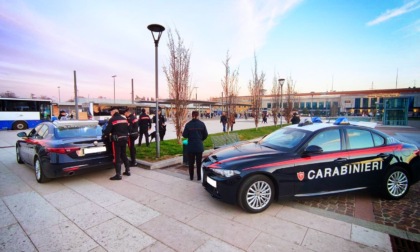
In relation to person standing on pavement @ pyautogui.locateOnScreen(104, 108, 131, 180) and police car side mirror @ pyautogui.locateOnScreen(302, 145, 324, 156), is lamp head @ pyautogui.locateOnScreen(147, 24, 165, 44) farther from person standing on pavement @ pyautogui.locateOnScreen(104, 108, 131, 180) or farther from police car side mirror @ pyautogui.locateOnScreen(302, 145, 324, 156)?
police car side mirror @ pyautogui.locateOnScreen(302, 145, 324, 156)

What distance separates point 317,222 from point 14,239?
4.50 metres

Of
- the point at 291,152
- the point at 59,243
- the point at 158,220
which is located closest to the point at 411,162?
the point at 291,152

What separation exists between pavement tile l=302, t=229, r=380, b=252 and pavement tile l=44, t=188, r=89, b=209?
4.06 metres

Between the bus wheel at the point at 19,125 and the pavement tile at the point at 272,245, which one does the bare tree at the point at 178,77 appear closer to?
the pavement tile at the point at 272,245

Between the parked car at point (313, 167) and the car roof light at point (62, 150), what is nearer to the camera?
the parked car at point (313, 167)

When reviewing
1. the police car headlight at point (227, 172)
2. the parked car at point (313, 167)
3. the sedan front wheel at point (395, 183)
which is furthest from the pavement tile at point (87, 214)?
the sedan front wheel at point (395, 183)

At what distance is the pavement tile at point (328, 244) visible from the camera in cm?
271

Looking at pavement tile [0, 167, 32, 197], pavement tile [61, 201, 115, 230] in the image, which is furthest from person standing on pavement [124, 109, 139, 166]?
pavement tile [61, 201, 115, 230]

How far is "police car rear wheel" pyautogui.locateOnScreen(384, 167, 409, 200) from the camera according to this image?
411 centimetres

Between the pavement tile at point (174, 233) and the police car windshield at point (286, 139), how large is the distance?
7.41 ft

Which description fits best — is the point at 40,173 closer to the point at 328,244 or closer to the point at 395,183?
the point at 328,244

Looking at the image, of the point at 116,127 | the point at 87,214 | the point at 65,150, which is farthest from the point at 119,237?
the point at 116,127

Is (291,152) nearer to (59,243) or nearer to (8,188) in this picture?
(59,243)

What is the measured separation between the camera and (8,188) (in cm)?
478
